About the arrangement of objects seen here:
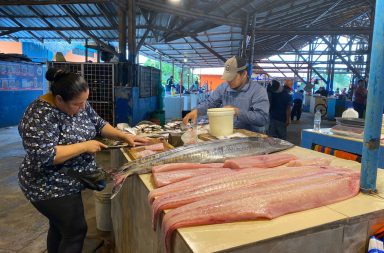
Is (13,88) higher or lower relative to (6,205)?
higher

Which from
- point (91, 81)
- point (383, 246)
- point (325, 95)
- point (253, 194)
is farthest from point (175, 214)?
point (325, 95)

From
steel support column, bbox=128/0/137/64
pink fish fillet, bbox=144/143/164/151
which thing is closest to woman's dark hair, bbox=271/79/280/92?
steel support column, bbox=128/0/137/64

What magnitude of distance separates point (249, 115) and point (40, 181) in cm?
217

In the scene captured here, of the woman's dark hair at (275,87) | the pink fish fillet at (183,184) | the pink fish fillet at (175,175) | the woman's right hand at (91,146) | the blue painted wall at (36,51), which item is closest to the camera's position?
the pink fish fillet at (183,184)

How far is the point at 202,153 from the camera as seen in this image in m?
2.02

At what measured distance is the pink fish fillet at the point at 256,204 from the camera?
120cm

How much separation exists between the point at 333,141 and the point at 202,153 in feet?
7.61

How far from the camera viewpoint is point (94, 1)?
6.99m

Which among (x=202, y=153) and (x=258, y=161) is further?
(x=202, y=153)

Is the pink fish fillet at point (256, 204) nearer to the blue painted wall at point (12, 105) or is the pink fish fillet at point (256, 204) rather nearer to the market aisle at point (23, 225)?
the market aisle at point (23, 225)

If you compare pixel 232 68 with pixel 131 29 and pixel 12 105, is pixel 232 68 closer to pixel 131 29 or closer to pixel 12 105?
pixel 131 29

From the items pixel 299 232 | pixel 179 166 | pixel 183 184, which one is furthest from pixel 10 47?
pixel 299 232

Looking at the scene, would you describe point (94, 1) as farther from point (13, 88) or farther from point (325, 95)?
point (325, 95)

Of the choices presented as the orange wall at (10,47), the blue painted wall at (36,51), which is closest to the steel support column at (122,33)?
the blue painted wall at (36,51)
